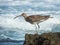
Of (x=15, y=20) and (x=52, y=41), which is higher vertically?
(x=15, y=20)

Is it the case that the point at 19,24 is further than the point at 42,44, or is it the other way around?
the point at 19,24

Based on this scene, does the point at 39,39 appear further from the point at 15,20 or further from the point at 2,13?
the point at 2,13

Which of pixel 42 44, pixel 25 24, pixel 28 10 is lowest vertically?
pixel 42 44

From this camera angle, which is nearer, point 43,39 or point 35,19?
point 43,39

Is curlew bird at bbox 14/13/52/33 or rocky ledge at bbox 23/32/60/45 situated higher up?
curlew bird at bbox 14/13/52/33

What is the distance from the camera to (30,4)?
4258mm

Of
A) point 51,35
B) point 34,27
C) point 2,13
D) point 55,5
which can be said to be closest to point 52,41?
point 51,35

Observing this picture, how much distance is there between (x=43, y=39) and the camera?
383 centimetres

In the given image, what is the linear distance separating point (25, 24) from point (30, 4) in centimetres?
43

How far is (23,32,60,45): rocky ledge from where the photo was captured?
3.80 meters

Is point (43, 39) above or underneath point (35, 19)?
underneath

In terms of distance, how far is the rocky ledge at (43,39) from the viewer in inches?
150

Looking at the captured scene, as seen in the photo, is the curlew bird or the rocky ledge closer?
the rocky ledge

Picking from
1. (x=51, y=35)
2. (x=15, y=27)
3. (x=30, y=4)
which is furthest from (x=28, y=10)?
(x=51, y=35)
